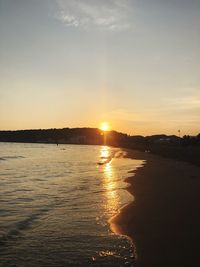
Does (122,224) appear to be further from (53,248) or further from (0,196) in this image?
(0,196)

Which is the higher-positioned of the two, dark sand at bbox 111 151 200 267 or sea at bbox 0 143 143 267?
dark sand at bbox 111 151 200 267

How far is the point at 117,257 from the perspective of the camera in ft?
27.7

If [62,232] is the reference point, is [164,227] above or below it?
above

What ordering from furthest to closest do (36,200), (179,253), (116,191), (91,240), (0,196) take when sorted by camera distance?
(116,191)
(0,196)
(36,200)
(91,240)
(179,253)

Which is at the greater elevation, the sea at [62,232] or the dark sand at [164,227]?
the dark sand at [164,227]

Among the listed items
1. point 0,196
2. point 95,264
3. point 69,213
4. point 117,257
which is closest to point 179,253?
point 117,257

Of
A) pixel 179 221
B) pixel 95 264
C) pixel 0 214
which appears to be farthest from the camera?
pixel 0 214

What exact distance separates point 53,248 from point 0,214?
198 inches

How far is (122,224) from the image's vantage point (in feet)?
38.9

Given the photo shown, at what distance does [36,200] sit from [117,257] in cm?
914

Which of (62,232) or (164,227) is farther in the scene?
(164,227)

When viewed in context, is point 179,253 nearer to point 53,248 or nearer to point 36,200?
point 53,248

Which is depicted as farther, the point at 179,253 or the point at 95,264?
the point at 179,253

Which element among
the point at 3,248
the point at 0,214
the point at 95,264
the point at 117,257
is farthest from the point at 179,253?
the point at 0,214
